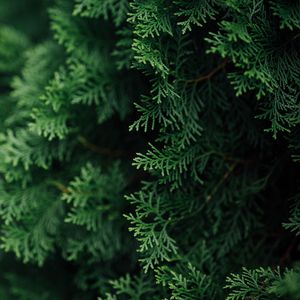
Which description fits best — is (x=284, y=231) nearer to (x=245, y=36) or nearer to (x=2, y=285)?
(x=245, y=36)

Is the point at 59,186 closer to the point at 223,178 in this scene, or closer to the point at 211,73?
the point at 223,178

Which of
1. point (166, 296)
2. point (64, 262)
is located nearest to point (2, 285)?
point (64, 262)

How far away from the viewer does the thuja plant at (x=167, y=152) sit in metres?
1.50

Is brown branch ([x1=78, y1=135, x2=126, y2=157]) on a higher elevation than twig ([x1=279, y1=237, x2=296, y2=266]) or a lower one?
higher

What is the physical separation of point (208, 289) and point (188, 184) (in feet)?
1.43

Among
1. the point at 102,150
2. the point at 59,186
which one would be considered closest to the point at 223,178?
the point at 102,150

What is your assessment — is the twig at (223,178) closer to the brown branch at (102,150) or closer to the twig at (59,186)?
the brown branch at (102,150)

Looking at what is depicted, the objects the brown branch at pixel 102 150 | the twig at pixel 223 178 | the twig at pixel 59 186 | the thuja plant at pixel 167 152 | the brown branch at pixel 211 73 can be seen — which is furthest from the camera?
the brown branch at pixel 102 150

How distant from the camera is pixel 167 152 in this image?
5.22 feet

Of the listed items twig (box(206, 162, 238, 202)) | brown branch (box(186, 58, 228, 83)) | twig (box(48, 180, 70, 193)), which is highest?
brown branch (box(186, 58, 228, 83))

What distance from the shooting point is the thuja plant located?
150 cm

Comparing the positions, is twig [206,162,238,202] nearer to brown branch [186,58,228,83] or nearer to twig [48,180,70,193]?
brown branch [186,58,228,83]

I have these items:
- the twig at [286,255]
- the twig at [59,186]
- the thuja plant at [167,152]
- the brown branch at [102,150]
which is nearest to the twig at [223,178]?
the thuja plant at [167,152]

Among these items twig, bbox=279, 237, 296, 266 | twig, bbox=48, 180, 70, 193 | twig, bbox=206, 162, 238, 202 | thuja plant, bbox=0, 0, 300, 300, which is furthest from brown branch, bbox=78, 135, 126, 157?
twig, bbox=279, 237, 296, 266
